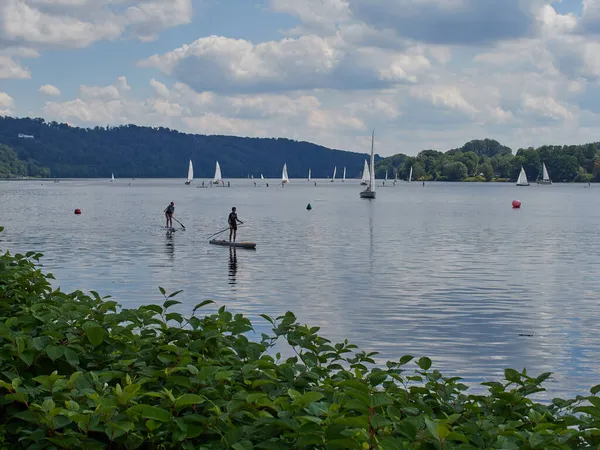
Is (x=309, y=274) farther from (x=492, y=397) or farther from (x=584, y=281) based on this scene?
(x=492, y=397)

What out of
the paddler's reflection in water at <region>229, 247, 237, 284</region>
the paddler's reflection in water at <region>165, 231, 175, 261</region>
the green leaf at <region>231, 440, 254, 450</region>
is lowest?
the paddler's reflection in water at <region>165, 231, 175, 261</region>

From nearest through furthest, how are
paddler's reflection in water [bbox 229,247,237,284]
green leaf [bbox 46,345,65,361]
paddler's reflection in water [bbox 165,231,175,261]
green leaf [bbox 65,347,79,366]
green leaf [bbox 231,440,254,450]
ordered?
green leaf [bbox 231,440,254,450] < green leaf [bbox 46,345,65,361] < green leaf [bbox 65,347,79,366] < paddler's reflection in water [bbox 229,247,237,284] < paddler's reflection in water [bbox 165,231,175,261]

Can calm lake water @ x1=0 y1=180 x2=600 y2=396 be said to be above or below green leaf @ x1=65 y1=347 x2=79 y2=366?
→ below

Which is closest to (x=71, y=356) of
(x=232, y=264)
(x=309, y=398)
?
(x=309, y=398)

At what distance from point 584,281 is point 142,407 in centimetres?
3123

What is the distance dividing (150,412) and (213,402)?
56cm

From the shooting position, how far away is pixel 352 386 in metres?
6.12

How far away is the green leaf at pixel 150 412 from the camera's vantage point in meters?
5.34

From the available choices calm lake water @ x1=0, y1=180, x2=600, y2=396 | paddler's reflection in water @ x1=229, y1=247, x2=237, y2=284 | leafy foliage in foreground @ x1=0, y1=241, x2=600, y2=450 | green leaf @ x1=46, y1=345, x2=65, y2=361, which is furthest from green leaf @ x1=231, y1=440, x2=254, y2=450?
A: paddler's reflection in water @ x1=229, y1=247, x2=237, y2=284

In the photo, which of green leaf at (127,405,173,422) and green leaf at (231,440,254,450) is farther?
green leaf at (127,405,173,422)

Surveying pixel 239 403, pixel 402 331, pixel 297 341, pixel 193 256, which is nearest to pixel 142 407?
pixel 239 403

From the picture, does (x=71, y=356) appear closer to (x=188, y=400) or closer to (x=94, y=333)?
(x=94, y=333)

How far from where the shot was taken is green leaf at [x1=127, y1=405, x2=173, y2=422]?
210 inches

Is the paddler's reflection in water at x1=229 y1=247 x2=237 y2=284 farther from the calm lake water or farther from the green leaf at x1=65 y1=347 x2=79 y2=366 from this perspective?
the green leaf at x1=65 y1=347 x2=79 y2=366
